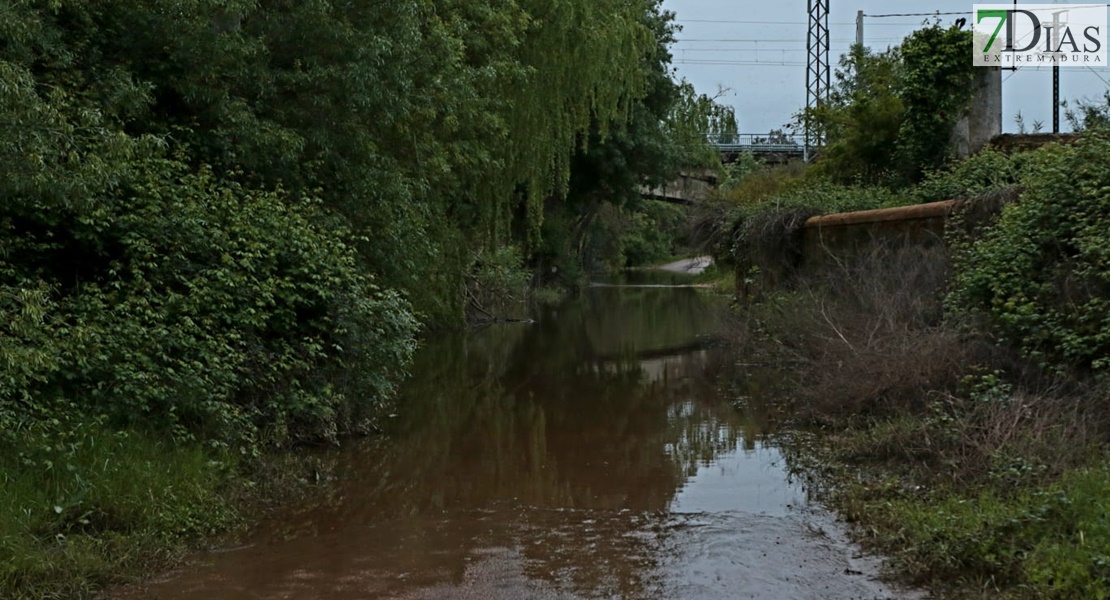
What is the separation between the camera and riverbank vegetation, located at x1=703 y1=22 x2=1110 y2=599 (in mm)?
6090

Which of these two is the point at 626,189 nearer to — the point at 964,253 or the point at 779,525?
the point at 964,253

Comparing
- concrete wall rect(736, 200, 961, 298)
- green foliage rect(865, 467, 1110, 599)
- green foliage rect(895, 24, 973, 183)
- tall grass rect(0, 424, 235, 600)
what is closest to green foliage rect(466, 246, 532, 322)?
concrete wall rect(736, 200, 961, 298)

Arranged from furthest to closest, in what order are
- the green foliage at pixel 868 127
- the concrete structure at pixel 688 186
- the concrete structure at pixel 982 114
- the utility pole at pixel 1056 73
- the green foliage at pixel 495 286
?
1. the concrete structure at pixel 688 186
2. the green foliage at pixel 495 286
3. the green foliage at pixel 868 127
4. the utility pole at pixel 1056 73
5. the concrete structure at pixel 982 114

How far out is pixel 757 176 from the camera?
30844 millimetres

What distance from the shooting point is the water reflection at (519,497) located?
21.4 ft

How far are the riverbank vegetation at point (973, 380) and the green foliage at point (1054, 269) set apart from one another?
20 millimetres

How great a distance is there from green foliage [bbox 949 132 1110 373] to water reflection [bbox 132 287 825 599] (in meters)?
2.56

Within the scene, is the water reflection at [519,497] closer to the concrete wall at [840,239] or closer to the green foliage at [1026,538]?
the green foliage at [1026,538]

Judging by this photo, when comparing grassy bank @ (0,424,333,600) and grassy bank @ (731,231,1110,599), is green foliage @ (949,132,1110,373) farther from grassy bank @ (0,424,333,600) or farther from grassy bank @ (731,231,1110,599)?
grassy bank @ (0,424,333,600)

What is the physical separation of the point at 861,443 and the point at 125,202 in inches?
269

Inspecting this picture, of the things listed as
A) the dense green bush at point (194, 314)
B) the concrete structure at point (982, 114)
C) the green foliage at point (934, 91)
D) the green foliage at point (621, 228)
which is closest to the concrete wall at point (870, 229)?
the green foliage at point (934, 91)

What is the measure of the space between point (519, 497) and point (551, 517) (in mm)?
814

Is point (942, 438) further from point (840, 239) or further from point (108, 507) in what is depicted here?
point (840, 239)

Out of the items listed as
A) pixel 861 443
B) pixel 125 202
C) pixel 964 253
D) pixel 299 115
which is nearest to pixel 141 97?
pixel 125 202
